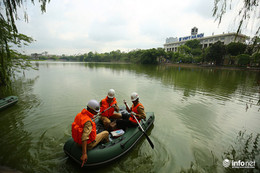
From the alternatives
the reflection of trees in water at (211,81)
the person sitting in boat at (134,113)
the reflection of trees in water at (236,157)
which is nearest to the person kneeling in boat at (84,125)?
the person sitting in boat at (134,113)

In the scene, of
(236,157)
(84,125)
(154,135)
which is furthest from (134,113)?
(236,157)

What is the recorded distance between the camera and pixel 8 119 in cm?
593

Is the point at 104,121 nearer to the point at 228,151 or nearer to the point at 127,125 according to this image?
the point at 127,125

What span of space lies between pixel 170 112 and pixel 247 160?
13.0ft

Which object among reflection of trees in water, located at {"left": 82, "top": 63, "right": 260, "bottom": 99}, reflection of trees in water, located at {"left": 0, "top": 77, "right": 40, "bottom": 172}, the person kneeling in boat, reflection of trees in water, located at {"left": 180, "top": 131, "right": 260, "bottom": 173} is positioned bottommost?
reflection of trees in water, located at {"left": 180, "top": 131, "right": 260, "bottom": 173}

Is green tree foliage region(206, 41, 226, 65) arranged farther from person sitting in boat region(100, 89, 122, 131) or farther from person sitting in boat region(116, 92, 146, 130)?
person sitting in boat region(100, 89, 122, 131)

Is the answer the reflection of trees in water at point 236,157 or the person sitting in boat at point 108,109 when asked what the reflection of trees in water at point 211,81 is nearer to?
the reflection of trees in water at point 236,157

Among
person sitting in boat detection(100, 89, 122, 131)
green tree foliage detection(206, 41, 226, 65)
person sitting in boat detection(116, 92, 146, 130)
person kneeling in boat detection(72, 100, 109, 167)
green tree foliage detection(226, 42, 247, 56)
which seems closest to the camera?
person kneeling in boat detection(72, 100, 109, 167)

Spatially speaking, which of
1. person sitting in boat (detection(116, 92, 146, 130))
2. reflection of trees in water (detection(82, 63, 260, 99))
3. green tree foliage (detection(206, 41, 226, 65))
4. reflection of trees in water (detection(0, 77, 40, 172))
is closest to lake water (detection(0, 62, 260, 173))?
reflection of trees in water (detection(0, 77, 40, 172))

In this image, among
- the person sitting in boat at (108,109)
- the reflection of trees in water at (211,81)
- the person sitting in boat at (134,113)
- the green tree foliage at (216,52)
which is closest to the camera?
the person sitting in boat at (134,113)

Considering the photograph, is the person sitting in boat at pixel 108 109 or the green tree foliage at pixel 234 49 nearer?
the person sitting in boat at pixel 108 109

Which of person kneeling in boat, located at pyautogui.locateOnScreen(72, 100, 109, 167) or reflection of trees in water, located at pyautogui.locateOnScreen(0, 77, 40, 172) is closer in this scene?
person kneeling in boat, located at pyautogui.locateOnScreen(72, 100, 109, 167)

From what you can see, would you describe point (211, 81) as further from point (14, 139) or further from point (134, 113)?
point (14, 139)

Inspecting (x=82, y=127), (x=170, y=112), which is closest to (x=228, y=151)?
(x=170, y=112)
